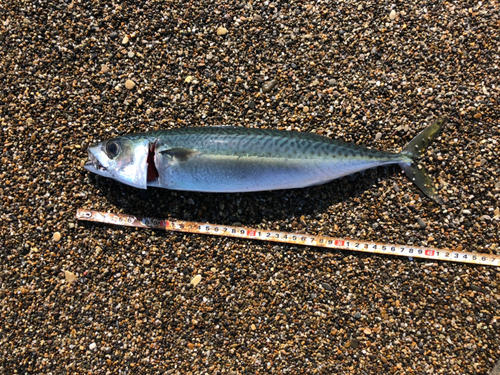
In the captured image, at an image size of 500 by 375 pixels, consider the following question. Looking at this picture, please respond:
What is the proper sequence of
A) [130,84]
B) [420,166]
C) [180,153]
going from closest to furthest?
[180,153], [420,166], [130,84]

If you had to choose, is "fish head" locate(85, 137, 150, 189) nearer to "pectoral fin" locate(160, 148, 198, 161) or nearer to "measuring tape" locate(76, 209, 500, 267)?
"pectoral fin" locate(160, 148, 198, 161)

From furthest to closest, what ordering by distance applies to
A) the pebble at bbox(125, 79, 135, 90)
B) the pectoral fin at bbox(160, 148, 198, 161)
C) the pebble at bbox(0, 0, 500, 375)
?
Result: the pebble at bbox(125, 79, 135, 90), the pebble at bbox(0, 0, 500, 375), the pectoral fin at bbox(160, 148, 198, 161)

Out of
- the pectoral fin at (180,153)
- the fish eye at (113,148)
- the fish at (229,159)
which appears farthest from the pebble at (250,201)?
the pectoral fin at (180,153)

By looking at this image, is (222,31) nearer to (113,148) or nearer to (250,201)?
(113,148)

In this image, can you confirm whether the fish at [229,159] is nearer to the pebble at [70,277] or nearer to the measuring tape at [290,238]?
the measuring tape at [290,238]

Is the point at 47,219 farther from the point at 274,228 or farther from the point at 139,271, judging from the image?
the point at 274,228

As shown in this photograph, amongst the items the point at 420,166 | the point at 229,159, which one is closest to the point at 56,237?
the point at 229,159

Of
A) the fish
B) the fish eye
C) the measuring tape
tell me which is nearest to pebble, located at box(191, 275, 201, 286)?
the measuring tape

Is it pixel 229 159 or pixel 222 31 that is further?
pixel 222 31
